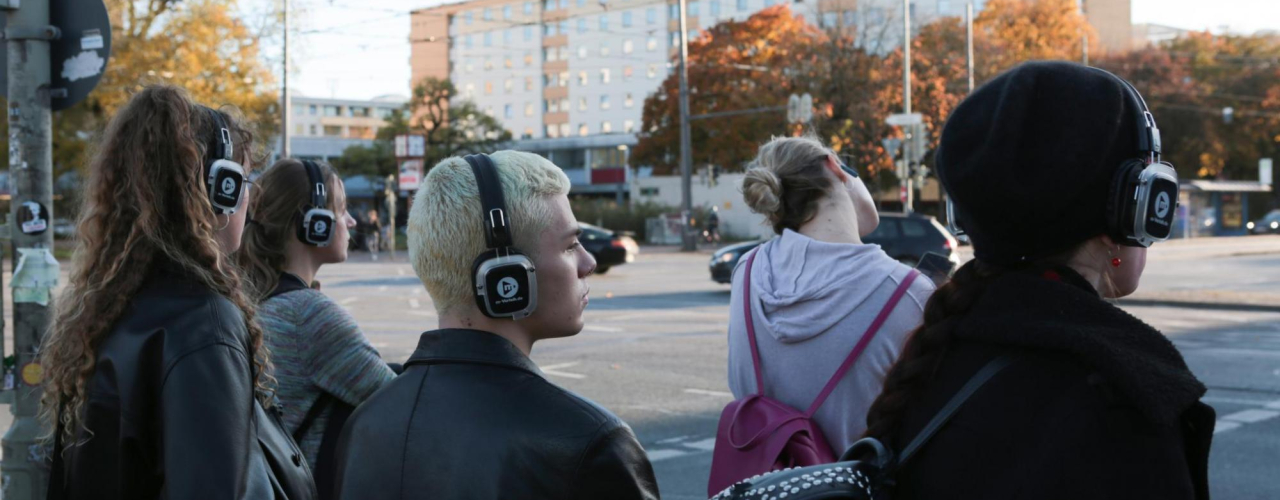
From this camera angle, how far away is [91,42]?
432cm

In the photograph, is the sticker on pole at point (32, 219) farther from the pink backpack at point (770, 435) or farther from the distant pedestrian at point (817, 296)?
the pink backpack at point (770, 435)

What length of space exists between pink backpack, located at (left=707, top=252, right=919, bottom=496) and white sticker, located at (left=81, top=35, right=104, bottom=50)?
113 inches

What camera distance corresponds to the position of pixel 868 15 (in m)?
50.8

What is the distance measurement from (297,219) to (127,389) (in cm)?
131

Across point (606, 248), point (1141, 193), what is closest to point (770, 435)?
point (1141, 193)

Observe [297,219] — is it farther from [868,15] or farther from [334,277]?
[868,15]

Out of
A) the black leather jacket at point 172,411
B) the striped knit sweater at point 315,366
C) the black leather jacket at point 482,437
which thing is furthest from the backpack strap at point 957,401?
the striped knit sweater at point 315,366

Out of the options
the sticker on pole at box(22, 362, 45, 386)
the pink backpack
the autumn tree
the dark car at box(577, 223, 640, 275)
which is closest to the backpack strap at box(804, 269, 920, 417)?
the pink backpack

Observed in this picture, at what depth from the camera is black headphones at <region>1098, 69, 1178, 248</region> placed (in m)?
1.52

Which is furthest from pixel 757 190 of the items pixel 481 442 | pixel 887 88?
pixel 887 88

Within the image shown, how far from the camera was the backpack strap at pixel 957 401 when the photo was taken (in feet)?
4.82

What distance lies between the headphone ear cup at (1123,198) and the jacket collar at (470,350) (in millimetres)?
881

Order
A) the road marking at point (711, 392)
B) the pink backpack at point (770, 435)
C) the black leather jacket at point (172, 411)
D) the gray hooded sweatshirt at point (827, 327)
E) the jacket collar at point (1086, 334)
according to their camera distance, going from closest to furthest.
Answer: the jacket collar at point (1086, 334) < the black leather jacket at point (172, 411) < the pink backpack at point (770, 435) < the gray hooded sweatshirt at point (827, 327) < the road marking at point (711, 392)

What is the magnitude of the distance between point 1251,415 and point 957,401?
8326mm
